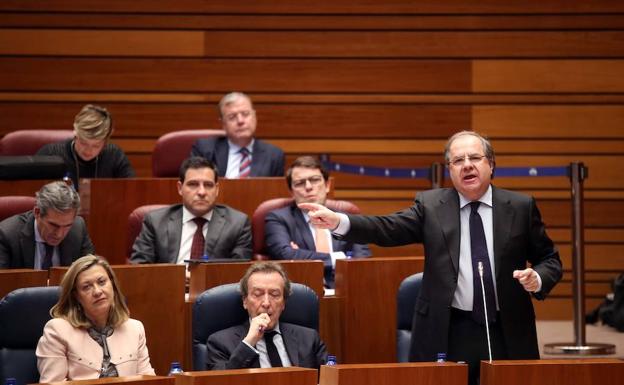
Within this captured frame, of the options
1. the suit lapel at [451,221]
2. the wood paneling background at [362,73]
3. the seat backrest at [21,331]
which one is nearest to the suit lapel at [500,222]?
the suit lapel at [451,221]

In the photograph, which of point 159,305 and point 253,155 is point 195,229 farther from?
point 253,155

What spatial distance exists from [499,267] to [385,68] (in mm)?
3298

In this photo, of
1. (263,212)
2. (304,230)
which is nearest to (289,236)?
(304,230)

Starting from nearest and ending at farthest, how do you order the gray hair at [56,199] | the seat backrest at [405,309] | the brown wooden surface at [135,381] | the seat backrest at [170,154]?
the brown wooden surface at [135,381], the seat backrest at [405,309], the gray hair at [56,199], the seat backrest at [170,154]

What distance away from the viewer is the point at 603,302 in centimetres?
595

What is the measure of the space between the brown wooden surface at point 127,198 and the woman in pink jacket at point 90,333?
1505 mm

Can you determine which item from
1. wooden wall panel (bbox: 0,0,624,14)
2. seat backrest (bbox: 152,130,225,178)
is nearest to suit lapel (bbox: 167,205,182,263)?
seat backrest (bbox: 152,130,225,178)

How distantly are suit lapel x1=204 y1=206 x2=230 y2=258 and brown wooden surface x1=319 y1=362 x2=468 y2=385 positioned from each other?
1815 mm

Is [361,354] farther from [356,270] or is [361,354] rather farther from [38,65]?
[38,65]

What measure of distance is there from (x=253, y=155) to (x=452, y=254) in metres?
2.37

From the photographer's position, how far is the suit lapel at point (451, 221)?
3225 millimetres

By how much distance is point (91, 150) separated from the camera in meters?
5.06

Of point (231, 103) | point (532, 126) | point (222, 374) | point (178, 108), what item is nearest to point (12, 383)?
point (222, 374)

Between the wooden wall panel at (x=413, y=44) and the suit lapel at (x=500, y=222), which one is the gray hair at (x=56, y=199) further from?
the wooden wall panel at (x=413, y=44)
